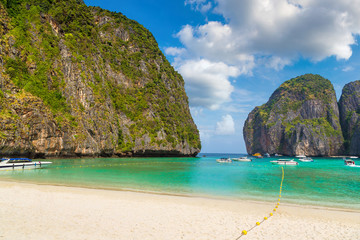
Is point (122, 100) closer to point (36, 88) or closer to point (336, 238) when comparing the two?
point (36, 88)

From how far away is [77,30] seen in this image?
70562 millimetres

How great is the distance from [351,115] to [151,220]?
7053 inches

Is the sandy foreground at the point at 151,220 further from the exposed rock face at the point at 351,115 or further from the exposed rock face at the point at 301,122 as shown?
the exposed rock face at the point at 351,115

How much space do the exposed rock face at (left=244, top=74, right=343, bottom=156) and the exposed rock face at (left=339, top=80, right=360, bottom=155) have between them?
5.57m

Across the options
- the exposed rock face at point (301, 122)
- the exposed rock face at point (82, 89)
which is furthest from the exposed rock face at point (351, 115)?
the exposed rock face at point (82, 89)

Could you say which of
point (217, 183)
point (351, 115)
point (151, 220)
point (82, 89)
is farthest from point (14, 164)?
point (351, 115)

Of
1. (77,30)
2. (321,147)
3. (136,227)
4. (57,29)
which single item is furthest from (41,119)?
(321,147)

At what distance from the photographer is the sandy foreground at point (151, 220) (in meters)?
7.30

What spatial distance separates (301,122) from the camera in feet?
485

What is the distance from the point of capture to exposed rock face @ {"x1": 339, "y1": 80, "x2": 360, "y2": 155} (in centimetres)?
13288

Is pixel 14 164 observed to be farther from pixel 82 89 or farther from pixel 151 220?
pixel 82 89

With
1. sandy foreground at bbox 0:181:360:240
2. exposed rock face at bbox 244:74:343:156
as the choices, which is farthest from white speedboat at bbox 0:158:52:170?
exposed rock face at bbox 244:74:343:156

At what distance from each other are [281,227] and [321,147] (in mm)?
153466

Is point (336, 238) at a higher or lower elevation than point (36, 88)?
lower
